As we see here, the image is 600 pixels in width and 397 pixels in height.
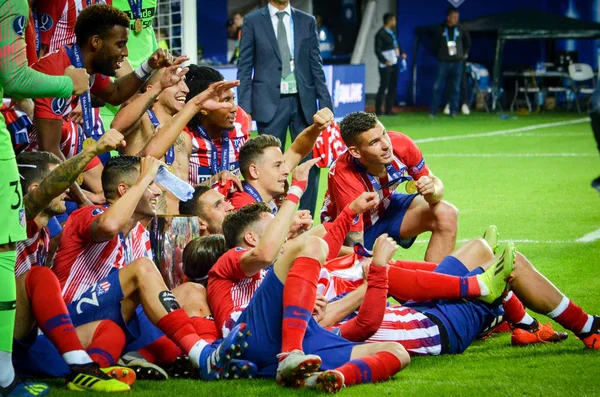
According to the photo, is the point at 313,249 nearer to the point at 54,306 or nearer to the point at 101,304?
the point at 101,304

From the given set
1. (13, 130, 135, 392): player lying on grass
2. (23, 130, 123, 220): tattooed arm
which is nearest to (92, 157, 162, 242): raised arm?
(13, 130, 135, 392): player lying on grass

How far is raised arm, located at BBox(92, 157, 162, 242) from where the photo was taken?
16.5 ft

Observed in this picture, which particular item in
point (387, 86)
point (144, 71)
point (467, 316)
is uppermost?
point (144, 71)

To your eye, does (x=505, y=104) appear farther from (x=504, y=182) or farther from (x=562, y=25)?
(x=504, y=182)

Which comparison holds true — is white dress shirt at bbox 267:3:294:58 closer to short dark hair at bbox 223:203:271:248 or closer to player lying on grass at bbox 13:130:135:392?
short dark hair at bbox 223:203:271:248

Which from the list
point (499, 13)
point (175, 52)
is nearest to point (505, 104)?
point (499, 13)

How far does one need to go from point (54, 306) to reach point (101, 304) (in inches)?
14.9

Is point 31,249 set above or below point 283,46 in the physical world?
below

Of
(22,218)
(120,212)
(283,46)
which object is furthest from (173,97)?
(22,218)

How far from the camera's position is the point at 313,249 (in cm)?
482

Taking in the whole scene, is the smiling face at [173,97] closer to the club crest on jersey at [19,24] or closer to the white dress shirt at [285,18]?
the white dress shirt at [285,18]

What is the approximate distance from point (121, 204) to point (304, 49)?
5363 mm

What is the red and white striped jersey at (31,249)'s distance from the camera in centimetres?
495

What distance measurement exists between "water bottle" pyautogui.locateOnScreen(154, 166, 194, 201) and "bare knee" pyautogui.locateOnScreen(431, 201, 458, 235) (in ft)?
5.39
